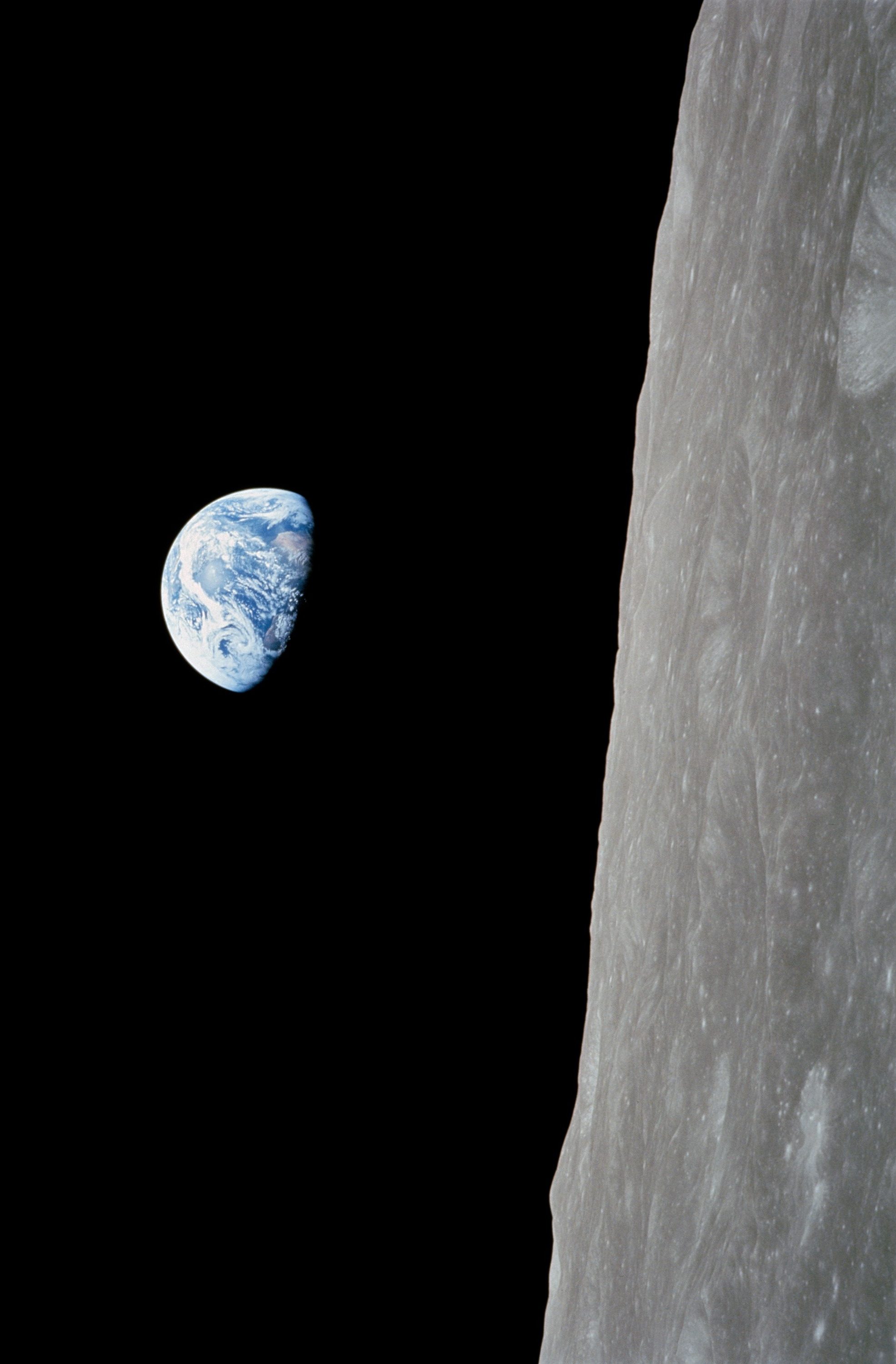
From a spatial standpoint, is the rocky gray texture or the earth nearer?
the rocky gray texture

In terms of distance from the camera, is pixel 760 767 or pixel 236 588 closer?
pixel 760 767

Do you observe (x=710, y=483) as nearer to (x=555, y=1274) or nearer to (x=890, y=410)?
(x=890, y=410)

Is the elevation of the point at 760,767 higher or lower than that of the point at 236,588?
lower

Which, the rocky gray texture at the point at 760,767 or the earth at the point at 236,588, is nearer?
the rocky gray texture at the point at 760,767
